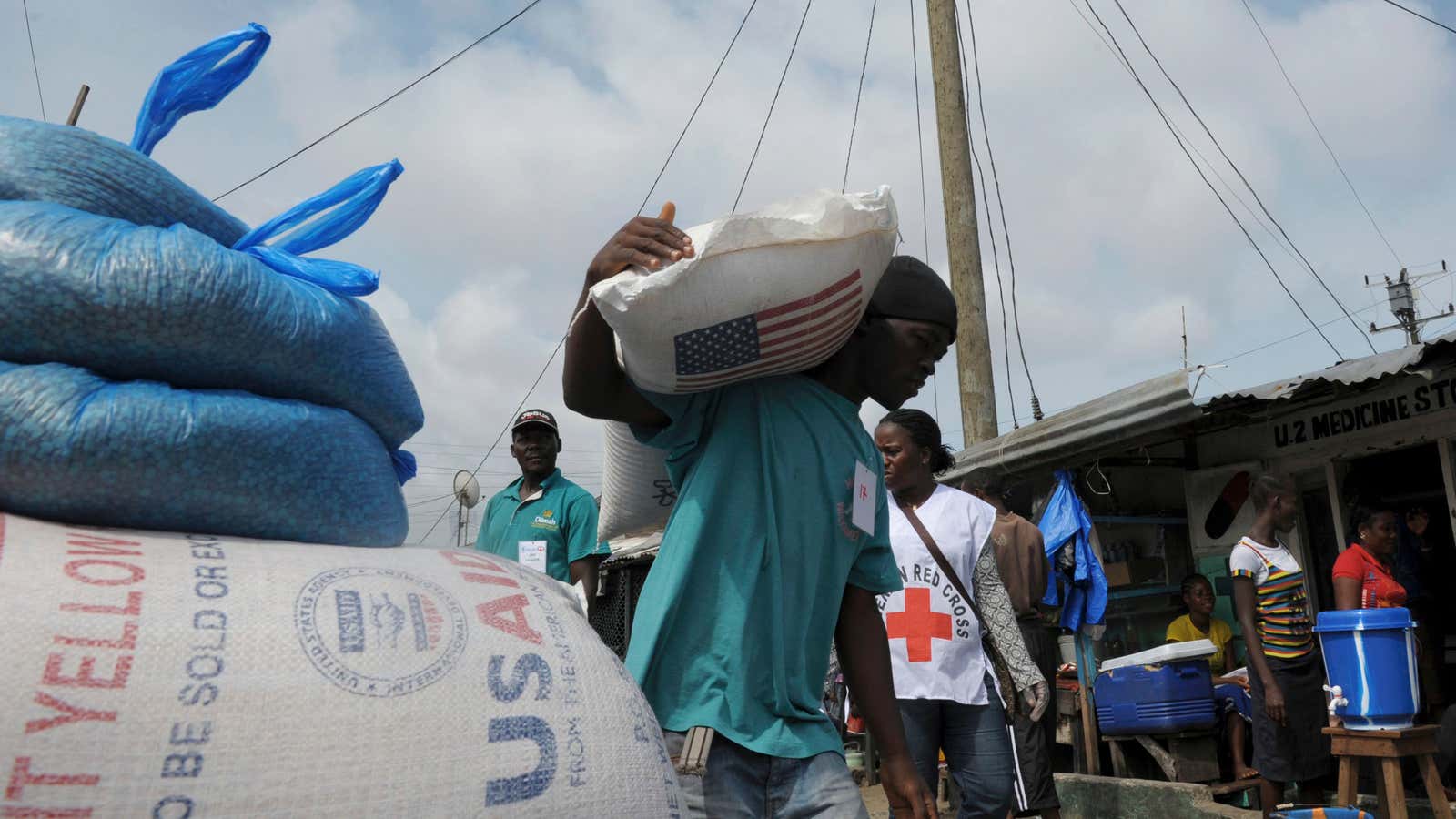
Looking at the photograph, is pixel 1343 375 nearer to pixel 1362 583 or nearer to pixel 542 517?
pixel 1362 583

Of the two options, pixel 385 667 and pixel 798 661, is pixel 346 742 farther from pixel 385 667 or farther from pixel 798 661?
pixel 798 661

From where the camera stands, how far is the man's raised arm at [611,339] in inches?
61.9

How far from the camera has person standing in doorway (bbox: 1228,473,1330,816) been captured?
4.93 metres

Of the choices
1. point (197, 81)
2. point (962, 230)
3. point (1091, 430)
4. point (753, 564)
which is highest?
point (962, 230)

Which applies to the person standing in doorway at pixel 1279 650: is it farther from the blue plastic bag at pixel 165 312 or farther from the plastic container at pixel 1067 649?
the blue plastic bag at pixel 165 312

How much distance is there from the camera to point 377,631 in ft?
4.52

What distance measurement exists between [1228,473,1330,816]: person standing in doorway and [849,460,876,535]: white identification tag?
3.54 meters

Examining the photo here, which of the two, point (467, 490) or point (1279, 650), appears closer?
point (1279, 650)

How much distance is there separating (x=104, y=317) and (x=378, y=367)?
41 centimetres

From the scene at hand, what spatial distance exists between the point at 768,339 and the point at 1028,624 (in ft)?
14.0

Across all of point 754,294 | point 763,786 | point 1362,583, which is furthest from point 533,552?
point 1362,583

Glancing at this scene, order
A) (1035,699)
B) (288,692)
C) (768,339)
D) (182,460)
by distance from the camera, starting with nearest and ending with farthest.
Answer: (288,692), (182,460), (768,339), (1035,699)

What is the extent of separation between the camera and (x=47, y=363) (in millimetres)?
1401

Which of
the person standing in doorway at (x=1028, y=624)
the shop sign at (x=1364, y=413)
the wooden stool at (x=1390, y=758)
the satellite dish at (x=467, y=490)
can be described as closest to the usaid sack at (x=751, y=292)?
the person standing in doorway at (x=1028, y=624)
